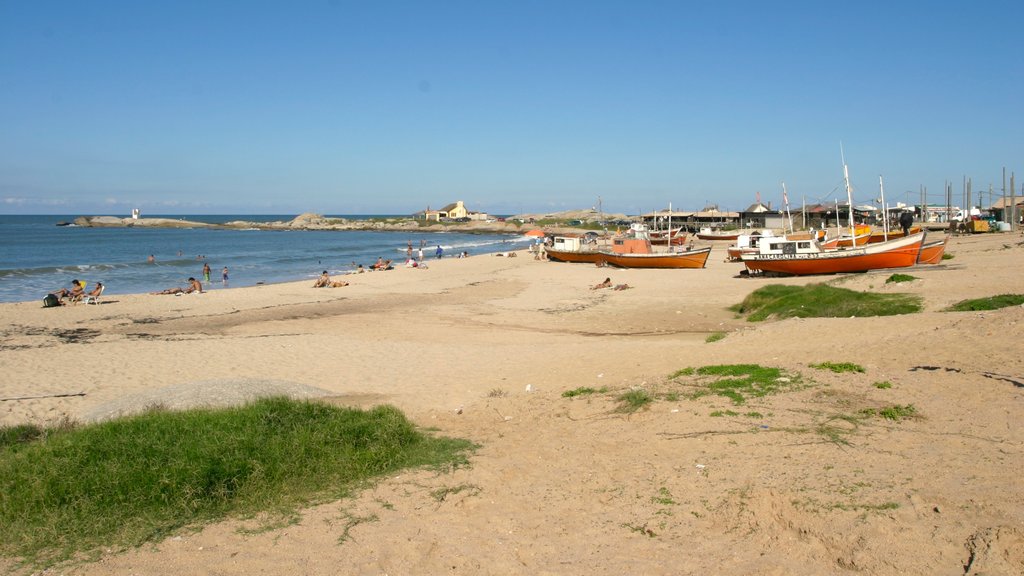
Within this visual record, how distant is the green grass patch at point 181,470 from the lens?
6.37 m

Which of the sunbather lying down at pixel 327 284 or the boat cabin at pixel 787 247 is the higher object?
the boat cabin at pixel 787 247

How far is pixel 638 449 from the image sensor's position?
8.11 metres

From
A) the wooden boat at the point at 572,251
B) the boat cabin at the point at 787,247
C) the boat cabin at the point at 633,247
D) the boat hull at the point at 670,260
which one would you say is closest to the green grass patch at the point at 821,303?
the boat cabin at the point at 787,247

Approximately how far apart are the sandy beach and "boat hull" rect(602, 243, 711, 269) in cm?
2058

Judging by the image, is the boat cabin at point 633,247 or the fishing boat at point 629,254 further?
the boat cabin at point 633,247

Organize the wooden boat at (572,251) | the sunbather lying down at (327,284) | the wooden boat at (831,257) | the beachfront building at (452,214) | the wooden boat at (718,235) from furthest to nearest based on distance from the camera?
the beachfront building at (452,214), the wooden boat at (718,235), the wooden boat at (572,251), the sunbather lying down at (327,284), the wooden boat at (831,257)

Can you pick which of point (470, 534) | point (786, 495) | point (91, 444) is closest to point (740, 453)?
point (786, 495)

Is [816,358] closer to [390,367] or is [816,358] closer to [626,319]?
[390,367]

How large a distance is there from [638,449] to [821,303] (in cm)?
1262

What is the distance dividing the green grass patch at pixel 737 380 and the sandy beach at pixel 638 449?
24 cm

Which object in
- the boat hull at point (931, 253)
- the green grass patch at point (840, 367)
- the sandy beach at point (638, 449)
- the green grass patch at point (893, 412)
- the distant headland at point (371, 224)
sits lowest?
the sandy beach at point (638, 449)

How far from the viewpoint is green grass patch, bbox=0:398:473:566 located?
6.37 meters

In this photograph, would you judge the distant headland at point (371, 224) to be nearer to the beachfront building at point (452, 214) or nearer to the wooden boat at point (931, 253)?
the beachfront building at point (452, 214)

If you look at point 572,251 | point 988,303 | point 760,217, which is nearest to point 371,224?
point 760,217
